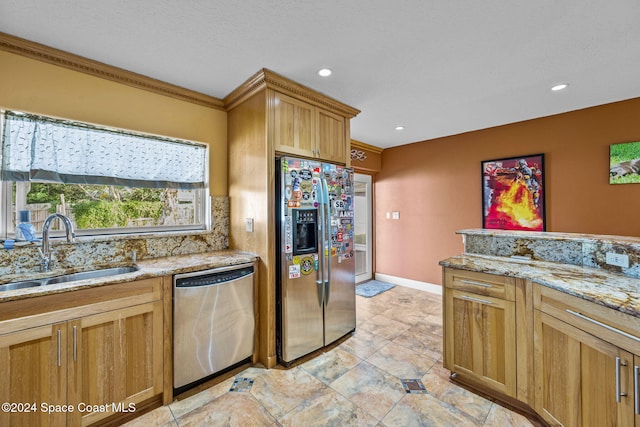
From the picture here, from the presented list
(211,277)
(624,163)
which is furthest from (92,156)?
(624,163)

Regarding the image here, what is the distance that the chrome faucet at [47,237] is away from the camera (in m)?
1.78

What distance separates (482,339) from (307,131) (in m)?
2.24

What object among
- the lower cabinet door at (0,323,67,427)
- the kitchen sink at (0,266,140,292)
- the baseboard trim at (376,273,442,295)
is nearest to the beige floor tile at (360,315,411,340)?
the baseboard trim at (376,273,442,295)

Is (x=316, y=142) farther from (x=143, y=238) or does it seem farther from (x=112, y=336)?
(x=112, y=336)

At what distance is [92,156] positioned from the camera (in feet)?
6.92

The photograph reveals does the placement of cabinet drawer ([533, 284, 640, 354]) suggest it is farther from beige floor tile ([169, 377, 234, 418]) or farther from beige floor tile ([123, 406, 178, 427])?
beige floor tile ([123, 406, 178, 427])

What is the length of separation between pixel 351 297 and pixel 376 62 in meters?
2.24

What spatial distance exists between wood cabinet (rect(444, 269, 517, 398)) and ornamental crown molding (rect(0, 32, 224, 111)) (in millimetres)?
2823

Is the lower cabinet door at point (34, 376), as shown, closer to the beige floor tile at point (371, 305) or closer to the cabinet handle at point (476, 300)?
the cabinet handle at point (476, 300)

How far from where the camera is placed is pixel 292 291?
2309mm

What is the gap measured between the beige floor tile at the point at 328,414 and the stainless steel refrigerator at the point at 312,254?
52cm

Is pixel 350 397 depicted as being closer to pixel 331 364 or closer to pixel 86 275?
pixel 331 364

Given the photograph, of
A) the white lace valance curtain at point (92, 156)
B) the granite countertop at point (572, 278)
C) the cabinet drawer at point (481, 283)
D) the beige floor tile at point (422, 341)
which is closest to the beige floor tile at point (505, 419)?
the beige floor tile at point (422, 341)

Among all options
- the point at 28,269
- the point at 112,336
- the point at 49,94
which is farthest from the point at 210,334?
the point at 49,94
